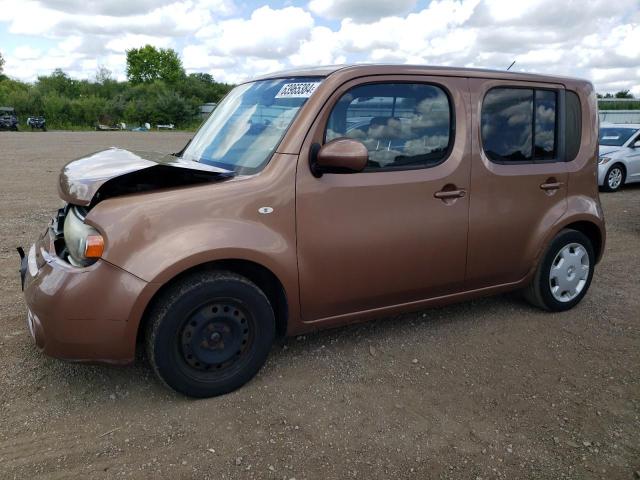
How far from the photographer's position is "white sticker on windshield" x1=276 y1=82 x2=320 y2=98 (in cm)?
334

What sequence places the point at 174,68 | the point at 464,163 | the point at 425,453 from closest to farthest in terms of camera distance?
the point at 425,453 → the point at 464,163 → the point at 174,68

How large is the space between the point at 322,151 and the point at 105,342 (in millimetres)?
1548

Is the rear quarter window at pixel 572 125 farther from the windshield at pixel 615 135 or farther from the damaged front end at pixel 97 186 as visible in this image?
the windshield at pixel 615 135

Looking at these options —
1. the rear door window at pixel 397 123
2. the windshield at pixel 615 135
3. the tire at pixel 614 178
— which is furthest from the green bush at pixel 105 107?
the rear door window at pixel 397 123

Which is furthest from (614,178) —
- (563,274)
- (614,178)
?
(563,274)

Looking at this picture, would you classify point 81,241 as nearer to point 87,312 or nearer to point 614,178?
point 87,312

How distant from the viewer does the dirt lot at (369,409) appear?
8.66 feet

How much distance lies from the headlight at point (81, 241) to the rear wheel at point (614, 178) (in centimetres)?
1148

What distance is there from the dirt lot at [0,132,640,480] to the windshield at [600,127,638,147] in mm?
9363

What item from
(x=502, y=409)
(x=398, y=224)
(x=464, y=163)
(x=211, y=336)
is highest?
(x=464, y=163)

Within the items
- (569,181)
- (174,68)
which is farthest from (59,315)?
(174,68)

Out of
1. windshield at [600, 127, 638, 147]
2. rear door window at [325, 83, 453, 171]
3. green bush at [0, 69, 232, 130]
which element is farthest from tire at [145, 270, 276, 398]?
green bush at [0, 69, 232, 130]

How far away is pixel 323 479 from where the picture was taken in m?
2.54

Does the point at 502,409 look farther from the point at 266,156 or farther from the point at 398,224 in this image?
the point at 266,156
